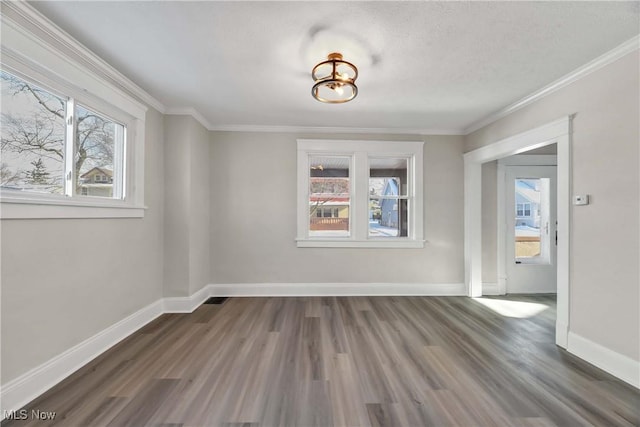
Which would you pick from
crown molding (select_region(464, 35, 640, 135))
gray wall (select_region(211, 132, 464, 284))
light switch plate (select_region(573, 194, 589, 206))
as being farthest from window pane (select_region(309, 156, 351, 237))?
light switch plate (select_region(573, 194, 589, 206))

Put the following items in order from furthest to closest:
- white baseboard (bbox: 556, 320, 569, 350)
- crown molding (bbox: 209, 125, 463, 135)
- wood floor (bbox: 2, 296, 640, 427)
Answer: crown molding (bbox: 209, 125, 463, 135)
white baseboard (bbox: 556, 320, 569, 350)
wood floor (bbox: 2, 296, 640, 427)

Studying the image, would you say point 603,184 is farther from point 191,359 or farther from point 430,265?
point 191,359

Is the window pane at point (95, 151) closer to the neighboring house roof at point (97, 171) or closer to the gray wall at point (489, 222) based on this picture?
the neighboring house roof at point (97, 171)

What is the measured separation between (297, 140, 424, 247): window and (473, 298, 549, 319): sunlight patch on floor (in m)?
1.20

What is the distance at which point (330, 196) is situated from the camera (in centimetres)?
418

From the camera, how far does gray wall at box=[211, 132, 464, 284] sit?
3.98 metres

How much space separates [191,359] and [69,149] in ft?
6.56

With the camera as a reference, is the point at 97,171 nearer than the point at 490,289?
Yes

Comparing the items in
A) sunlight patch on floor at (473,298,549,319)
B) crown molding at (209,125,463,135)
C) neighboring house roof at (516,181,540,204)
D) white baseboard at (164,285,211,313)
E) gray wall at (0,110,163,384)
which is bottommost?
sunlight patch on floor at (473,298,549,319)

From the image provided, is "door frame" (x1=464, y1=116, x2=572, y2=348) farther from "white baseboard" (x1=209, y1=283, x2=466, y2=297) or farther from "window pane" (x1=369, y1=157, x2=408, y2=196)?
"window pane" (x1=369, y1=157, x2=408, y2=196)

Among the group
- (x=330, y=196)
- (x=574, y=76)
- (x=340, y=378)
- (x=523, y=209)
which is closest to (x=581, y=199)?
(x=574, y=76)

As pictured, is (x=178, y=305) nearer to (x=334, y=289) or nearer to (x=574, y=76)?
(x=334, y=289)

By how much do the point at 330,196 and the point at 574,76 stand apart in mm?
2957

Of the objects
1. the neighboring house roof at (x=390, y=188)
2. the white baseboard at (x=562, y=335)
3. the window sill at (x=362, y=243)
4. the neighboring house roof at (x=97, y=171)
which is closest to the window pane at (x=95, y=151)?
the neighboring house roof at (x=97, y=171)
